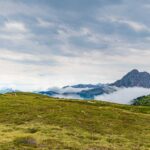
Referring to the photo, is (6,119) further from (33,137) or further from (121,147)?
(121,147)

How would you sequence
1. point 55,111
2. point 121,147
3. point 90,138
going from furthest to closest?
point 55,111 < point 90,138 < point 121,147

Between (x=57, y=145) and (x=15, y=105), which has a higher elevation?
(x=15, y=105)

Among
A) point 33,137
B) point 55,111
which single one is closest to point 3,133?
point 33,137

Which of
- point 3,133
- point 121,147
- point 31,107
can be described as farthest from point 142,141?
point 31,107

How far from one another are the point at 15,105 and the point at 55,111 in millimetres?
12919

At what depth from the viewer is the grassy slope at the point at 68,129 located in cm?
5100

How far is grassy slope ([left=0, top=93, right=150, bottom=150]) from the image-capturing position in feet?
167

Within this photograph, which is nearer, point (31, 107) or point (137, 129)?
point (137, 129)

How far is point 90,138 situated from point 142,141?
7.65m

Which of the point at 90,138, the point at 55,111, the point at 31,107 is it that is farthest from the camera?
the point at 31,107

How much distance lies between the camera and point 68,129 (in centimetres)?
6159

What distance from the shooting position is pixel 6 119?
71.2 metres

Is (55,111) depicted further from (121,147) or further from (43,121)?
(121,147)

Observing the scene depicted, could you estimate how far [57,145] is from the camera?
49.7m
